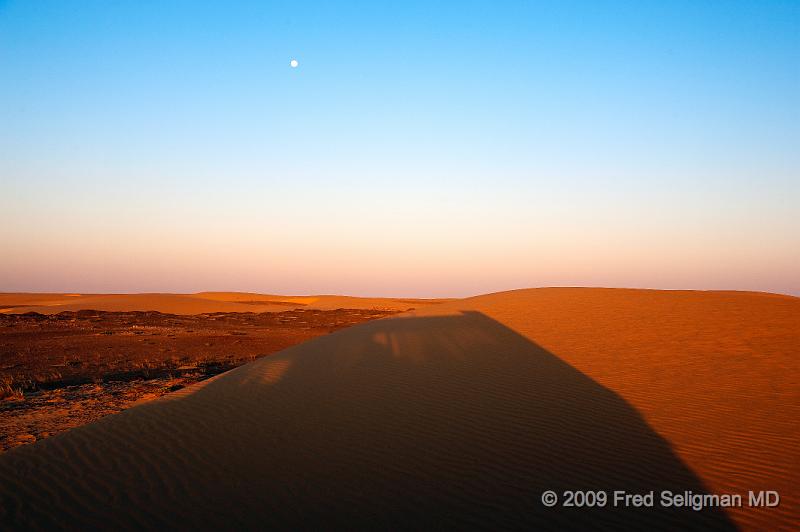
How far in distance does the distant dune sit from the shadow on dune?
0.9 inches

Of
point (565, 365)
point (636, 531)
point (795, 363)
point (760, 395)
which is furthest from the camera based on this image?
point (565, 365)

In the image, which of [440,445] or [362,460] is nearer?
[362,460]

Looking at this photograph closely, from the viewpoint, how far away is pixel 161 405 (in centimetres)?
842

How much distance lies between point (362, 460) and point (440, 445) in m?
0.96

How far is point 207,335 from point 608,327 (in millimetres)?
18749

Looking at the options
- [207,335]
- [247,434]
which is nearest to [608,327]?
[247,434]

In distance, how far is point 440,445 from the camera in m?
5.77

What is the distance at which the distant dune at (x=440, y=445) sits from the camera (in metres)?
4.34

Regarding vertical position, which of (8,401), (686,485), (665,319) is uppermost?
(665,319)

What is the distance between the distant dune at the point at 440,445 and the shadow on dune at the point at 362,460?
0.02 metres

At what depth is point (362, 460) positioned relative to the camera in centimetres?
540

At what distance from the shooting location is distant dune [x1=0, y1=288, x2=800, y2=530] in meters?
4.34

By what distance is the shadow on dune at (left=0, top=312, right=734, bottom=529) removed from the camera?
428cm

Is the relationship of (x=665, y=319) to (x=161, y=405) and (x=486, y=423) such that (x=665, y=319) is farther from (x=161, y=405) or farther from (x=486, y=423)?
(x=161, y=405)
